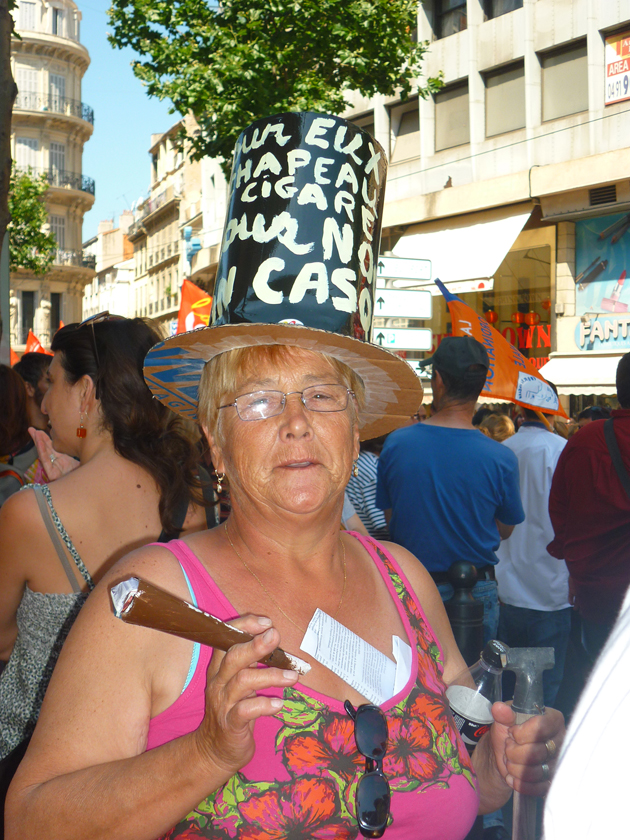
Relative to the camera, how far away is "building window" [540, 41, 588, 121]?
16.7 meters

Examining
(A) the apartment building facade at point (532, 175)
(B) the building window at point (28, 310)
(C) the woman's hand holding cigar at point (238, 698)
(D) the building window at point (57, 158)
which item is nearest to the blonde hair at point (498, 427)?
(C) the woman's hand holding cigar at point (238, 698)

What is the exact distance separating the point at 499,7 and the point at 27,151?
36.3m

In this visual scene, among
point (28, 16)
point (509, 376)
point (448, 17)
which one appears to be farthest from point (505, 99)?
point (28, 16)

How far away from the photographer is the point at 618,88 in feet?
52.4

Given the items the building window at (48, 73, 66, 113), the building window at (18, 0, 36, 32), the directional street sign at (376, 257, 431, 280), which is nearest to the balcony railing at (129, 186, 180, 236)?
the building window at (48, 73, 66, 113)

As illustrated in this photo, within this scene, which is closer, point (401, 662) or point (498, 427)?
point (401, 662)

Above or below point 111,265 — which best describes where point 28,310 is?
below

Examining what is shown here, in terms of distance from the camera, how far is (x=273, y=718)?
68.0 inches

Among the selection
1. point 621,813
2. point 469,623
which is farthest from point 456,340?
point 621,813

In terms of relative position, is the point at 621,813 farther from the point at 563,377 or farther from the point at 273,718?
the point at 563,377

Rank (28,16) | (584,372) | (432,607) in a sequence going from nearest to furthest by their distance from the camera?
1. (432,607)
2. (584,372)
3. (28,16)

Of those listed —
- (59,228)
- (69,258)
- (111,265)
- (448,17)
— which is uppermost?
(111,265)

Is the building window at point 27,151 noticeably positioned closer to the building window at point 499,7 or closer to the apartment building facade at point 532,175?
the apartment building facade at point 532,175

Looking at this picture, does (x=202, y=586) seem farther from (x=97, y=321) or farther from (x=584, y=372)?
(x=584, y=372)
